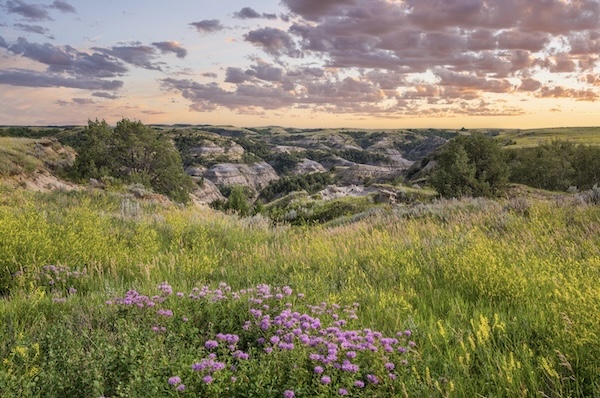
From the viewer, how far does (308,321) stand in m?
3.66

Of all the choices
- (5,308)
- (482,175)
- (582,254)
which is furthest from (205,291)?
(482,175)

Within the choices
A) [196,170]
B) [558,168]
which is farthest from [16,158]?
[196,170]

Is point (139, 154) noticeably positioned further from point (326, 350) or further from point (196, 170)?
point (196, 170)

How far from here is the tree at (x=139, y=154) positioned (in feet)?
182

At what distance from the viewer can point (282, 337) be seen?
343 cm

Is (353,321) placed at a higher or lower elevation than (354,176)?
higher

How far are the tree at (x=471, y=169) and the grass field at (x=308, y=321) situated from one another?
1359 inches

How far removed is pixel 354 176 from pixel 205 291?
172 m

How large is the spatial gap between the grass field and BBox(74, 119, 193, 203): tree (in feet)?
164

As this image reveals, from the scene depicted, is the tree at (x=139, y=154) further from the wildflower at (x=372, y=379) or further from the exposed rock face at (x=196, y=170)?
the exposed rock face at (x=196, y=170)

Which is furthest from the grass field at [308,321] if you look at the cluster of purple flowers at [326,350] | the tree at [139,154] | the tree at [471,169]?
the tree at [139,154]

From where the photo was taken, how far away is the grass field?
292cm

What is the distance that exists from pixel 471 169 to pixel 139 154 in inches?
1759

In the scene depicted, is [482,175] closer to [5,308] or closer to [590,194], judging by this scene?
[590,194]
